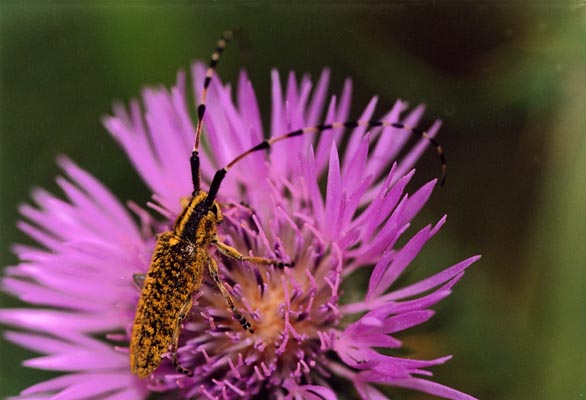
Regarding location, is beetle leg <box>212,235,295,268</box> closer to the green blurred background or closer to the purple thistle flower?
the purple thistle flower

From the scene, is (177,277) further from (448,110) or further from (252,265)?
(448,110)

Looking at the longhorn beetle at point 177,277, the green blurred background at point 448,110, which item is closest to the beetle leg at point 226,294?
the longhorn beetle at point 177,277

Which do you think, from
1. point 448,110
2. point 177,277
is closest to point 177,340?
point 177,277

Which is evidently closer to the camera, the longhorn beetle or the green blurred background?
the longhorn beetle

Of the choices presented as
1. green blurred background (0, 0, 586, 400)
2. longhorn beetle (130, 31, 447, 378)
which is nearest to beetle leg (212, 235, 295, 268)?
longhorn beetle (130, 31, 447, 378)

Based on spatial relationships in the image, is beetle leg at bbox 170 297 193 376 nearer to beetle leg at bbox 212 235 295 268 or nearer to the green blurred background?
beetle leg at bbox 212 235 295 268

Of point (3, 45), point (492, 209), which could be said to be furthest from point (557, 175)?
point (3, 45)
